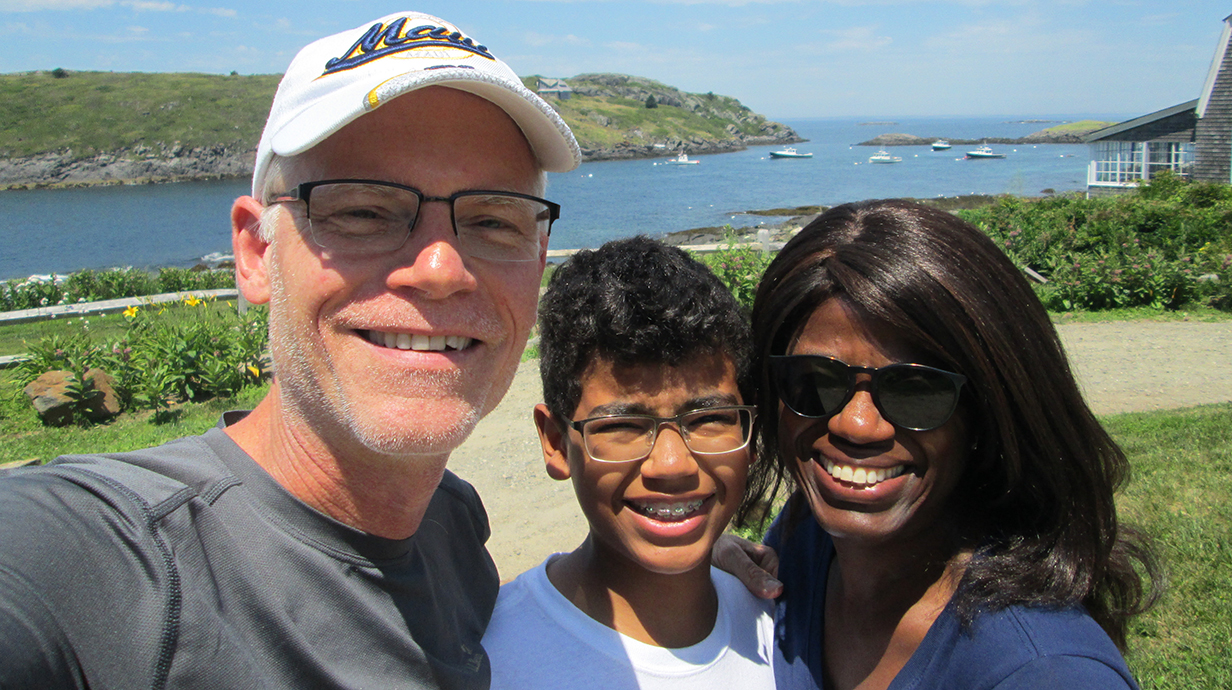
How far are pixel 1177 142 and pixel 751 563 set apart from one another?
37.6m

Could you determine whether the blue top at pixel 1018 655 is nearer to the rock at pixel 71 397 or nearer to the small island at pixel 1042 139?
the rock at pixel 71 397

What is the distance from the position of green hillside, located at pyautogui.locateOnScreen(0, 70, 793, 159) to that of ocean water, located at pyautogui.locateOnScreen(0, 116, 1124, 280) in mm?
15236

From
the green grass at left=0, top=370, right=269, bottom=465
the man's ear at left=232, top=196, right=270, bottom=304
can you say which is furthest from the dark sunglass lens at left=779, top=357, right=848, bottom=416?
the green grass at left=0, top=370, right=269, bottom=465

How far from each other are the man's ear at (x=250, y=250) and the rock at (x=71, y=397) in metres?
8.30

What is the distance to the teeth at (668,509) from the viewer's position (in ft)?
6.88

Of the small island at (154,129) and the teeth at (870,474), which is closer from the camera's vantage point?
the teeth at (870,474)

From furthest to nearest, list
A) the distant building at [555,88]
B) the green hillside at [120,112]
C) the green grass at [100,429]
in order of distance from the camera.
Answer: the distant building at [555,88]
the green hillside at [120,112]
the green grass at [100,429]

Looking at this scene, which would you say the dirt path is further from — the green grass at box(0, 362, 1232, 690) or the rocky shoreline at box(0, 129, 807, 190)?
the rocky shoreline at box(0, 129, 807, 190)

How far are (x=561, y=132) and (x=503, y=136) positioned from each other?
15cm

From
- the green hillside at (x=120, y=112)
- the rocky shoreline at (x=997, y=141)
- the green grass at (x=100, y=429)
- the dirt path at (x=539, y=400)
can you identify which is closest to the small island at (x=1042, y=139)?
the rocky shoreline at (x=997, y=141)

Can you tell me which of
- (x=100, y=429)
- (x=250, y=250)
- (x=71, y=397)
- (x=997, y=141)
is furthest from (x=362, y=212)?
(x=997, y=141)

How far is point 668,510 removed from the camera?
82.5 inches

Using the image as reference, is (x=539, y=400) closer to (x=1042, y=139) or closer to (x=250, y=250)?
(x=250, y=250)

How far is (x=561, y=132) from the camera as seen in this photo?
1.88 metres
